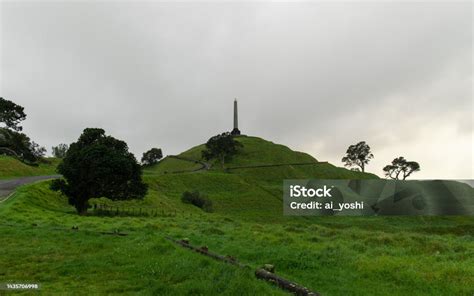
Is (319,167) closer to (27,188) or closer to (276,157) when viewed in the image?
(276,157)

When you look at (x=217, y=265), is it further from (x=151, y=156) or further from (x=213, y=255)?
(x=151, y=156)

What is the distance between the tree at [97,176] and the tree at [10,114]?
179ft

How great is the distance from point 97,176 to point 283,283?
4225cm

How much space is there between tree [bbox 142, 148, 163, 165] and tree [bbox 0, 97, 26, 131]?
74.1 m

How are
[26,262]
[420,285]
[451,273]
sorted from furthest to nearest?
[26,262]
[451,273]
[420,285]

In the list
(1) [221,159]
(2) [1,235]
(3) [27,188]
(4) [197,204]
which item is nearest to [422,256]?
(2) [1,235]

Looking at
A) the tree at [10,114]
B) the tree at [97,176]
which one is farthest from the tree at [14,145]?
the tree at [97,176]

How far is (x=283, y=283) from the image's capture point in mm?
12289

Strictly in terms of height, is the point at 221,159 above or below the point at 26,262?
above

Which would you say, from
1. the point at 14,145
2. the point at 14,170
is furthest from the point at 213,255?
the point at 14,145

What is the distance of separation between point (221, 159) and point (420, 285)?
5733 inches

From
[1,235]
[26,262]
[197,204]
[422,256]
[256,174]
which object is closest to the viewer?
[26,262]

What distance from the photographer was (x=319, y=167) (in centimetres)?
17050

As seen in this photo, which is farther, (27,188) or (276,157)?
(276,157)
